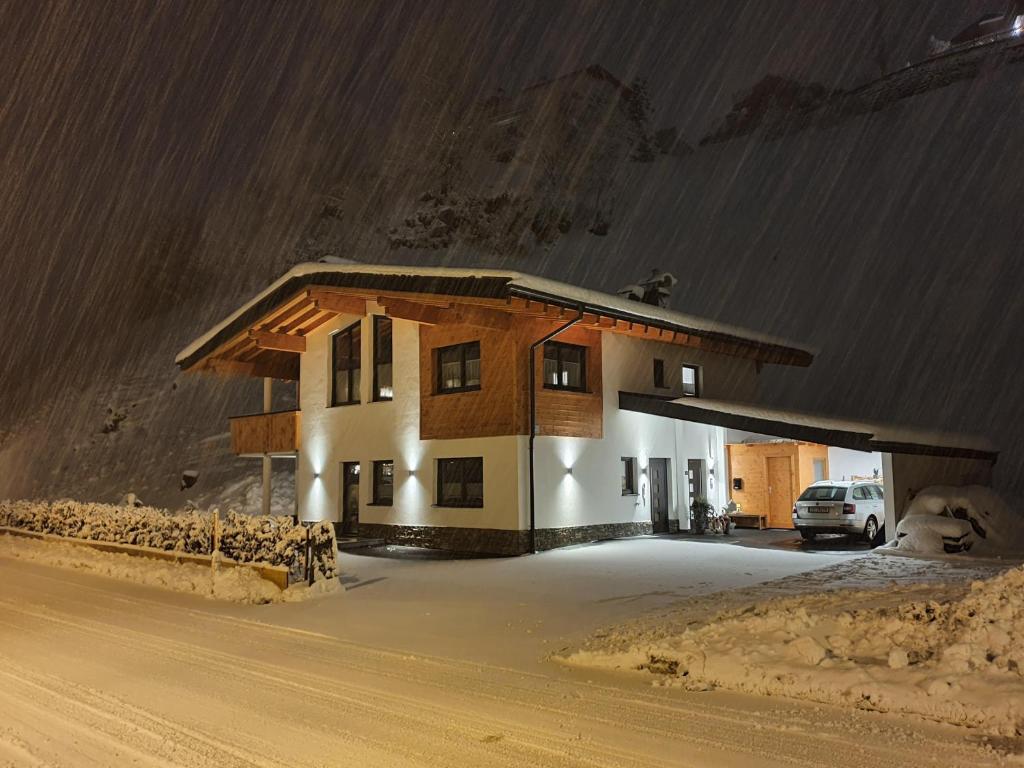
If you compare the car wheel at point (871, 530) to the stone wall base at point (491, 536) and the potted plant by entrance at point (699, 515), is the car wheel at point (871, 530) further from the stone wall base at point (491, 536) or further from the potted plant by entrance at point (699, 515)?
the stone wall base at point (491, 536)

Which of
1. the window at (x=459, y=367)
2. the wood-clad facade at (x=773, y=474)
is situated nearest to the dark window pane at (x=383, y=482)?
the window at (x=459, y=367)

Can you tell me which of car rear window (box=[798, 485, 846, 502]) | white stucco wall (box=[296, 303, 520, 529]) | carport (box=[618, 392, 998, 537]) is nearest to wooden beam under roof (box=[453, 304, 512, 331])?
white stucco wall (box=[296, 303, 520, 529])

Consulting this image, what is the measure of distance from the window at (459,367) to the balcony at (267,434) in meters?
6.40

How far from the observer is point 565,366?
58.3 feet

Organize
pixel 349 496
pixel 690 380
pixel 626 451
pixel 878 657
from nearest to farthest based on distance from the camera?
pixel 878 657 → pixel 626 451 → pixel 349 496 → pixel 690 380

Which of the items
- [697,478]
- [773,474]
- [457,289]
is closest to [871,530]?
[773,474]

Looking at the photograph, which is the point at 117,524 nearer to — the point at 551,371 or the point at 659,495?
the point at 551,371

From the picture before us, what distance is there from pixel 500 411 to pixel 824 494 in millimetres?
8347

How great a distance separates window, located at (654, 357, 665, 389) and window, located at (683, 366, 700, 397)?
1.20 m

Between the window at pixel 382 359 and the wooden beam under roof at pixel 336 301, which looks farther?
the window at pixel 382 359

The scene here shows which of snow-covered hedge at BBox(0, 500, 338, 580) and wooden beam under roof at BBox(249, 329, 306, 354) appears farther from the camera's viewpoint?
wooden beam under roof at BBox(249, 329, 306, 354)

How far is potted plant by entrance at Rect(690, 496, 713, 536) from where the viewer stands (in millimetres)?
20312

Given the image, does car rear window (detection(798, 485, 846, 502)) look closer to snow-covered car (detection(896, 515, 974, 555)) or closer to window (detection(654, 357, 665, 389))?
snow-covered car (detection(896, 515, 974, 555))

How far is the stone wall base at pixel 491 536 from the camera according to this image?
639 inches
